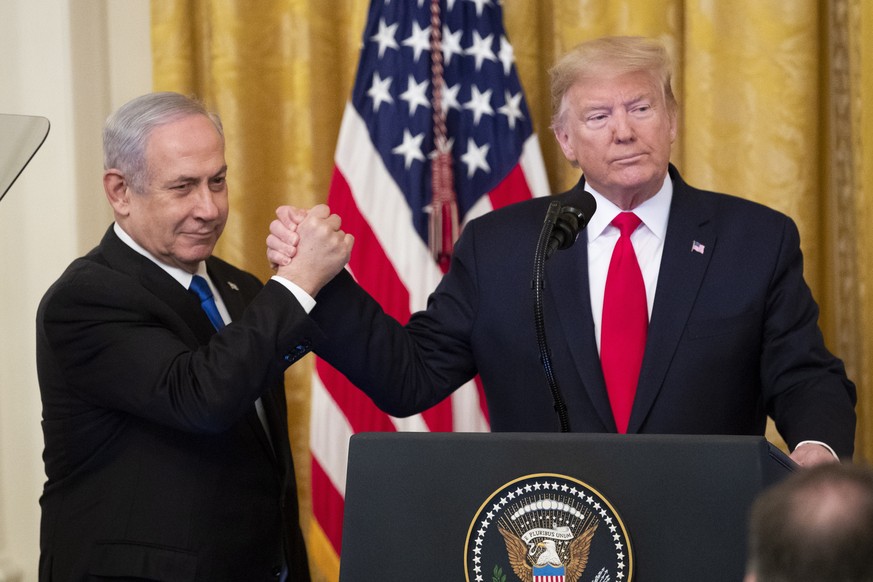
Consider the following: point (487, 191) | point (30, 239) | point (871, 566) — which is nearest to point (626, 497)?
point (871, 566)

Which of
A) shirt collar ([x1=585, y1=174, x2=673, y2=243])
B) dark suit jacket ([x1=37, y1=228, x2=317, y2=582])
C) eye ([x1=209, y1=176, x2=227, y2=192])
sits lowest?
dark suit jacket ([x1=37, y1=228, x2=317, y2=582])

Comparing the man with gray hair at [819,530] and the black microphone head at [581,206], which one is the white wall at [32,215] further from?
the man with gray hair at [819,530]

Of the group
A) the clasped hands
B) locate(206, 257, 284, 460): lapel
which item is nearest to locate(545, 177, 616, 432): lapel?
the clasped hands

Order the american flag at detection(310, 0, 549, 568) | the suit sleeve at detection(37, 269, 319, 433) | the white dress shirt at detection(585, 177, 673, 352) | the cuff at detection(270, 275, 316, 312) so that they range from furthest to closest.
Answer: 1. the american flag at detection(310, 0, 549, 568)
2. the white dress shirt at detection(585, 177, 673, 352)
3. the cuff at detection(270, 275, 316, 312)
4. the suit sleeve at detection(37, 269, 319, 433)

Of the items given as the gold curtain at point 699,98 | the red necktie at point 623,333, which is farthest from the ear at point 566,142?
the gold curtain at point 699,98

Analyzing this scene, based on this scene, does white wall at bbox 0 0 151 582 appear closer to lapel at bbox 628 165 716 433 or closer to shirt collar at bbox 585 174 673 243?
shirt collar at bbox 585 174 673 243

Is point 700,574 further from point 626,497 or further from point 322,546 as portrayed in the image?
point 322,546

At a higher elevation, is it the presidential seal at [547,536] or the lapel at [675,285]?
the lapel at [675,285]

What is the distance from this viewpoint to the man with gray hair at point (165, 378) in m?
2.13

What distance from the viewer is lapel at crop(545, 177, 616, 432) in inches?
91.0

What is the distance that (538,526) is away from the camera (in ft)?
4.63

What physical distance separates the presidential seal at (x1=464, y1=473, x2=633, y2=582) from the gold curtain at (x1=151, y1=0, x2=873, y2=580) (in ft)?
7.67

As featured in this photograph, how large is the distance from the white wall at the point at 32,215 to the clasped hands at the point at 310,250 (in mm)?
1896

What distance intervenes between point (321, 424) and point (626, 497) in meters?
2.39
